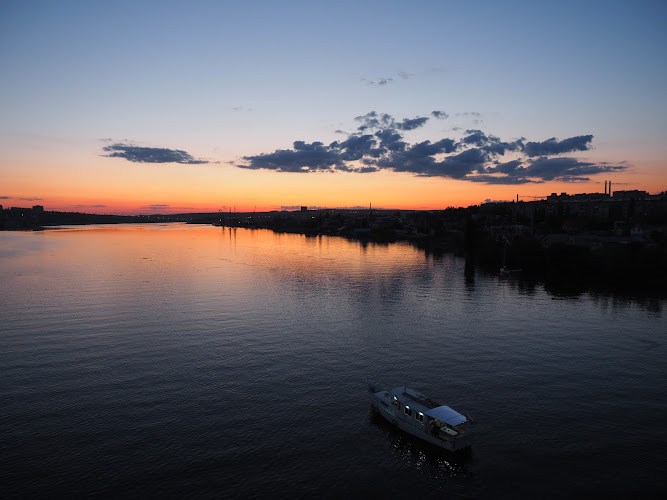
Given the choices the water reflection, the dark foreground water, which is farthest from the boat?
the dark foreground water

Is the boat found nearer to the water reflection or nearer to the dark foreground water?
the water reflection

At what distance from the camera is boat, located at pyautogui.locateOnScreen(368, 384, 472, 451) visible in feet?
93.4

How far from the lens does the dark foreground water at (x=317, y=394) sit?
26219mm

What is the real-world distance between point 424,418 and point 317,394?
10459 millimetres

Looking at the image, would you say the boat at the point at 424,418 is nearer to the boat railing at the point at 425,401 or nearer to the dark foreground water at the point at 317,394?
the boat railing at the point at 425,401

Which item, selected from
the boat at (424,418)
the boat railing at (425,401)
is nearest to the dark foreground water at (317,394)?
the boat at (424,418)

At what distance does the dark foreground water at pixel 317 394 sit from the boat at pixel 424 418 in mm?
926

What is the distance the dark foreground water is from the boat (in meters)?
0.93

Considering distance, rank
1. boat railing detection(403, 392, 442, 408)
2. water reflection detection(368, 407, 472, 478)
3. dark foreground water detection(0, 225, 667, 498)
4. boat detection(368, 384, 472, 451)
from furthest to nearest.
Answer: boat railing detection(403, 392, 442, 408) < boat detection(368, 384, 472, 451) < water reflection detection(368, 407, 472, 478) < dark foreground water detection(0, 225, 667, 498)

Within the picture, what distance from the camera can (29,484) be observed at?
25188 millimetres

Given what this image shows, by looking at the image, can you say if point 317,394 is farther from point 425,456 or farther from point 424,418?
point 425,456

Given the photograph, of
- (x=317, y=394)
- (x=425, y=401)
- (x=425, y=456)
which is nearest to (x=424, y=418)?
(x=425, y=401)

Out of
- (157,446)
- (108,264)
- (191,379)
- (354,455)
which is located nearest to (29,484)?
(157,446)

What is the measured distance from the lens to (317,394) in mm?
36844
